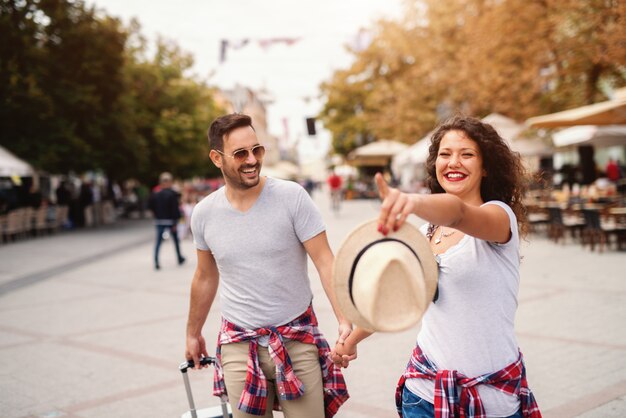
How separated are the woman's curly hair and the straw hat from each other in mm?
604

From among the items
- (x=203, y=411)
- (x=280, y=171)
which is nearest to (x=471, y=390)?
(x=203, y=411)

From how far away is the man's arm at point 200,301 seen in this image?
310cm

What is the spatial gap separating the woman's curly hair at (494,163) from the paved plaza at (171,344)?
2.41 metres

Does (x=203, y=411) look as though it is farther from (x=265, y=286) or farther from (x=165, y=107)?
(x=165, y=107)

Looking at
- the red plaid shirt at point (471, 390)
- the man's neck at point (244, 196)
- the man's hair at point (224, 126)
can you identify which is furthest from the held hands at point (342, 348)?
the man's hair at point (224, 126)

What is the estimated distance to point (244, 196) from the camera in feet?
9.53

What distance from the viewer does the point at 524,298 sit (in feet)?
26.7

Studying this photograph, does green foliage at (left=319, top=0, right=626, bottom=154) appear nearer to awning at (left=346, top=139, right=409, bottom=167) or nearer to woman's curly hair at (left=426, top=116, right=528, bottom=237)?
awning at (left=346, top=139, right=409, bottom=167)

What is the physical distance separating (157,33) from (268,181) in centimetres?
3497

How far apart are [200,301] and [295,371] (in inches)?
24.3

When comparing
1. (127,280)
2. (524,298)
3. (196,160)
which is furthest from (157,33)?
(524,298)

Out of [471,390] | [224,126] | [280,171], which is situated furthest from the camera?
[280,171]

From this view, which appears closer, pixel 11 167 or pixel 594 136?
pixel 594 136

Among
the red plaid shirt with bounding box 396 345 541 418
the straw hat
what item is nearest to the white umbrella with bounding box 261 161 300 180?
the red plaid shirt with bounding box 396 345 541 418
